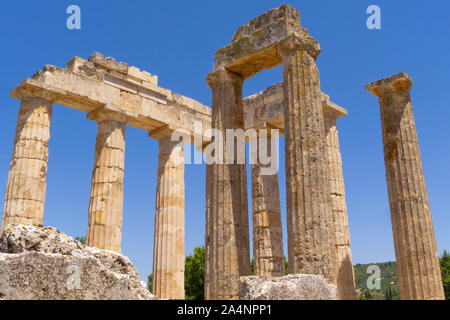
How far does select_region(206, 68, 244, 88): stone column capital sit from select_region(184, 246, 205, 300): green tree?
32.5m

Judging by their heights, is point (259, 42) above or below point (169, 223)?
above

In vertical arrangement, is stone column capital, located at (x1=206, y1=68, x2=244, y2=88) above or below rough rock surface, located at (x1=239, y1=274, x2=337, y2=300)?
above

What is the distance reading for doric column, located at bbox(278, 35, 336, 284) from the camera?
11.7 meters

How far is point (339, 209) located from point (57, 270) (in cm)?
1780

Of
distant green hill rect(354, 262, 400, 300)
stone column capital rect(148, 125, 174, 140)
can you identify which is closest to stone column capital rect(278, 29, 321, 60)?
stone column capital rect(148, 125, 174, 140)

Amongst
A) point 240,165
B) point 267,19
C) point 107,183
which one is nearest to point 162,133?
point 107,183

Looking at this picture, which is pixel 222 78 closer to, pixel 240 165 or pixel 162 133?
pixel 240 165

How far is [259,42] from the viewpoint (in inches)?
580

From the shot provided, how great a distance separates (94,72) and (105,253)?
16.9 meters

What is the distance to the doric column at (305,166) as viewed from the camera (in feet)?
38.3

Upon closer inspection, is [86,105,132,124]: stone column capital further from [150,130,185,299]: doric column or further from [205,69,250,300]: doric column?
[205,69,250,300]: doric column

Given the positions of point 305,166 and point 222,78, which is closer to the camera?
point 305,166

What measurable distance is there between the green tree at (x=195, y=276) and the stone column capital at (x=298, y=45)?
3463 cm

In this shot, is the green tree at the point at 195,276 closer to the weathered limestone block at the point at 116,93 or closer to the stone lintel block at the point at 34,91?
the weathered limestone block at the point at 116,93
